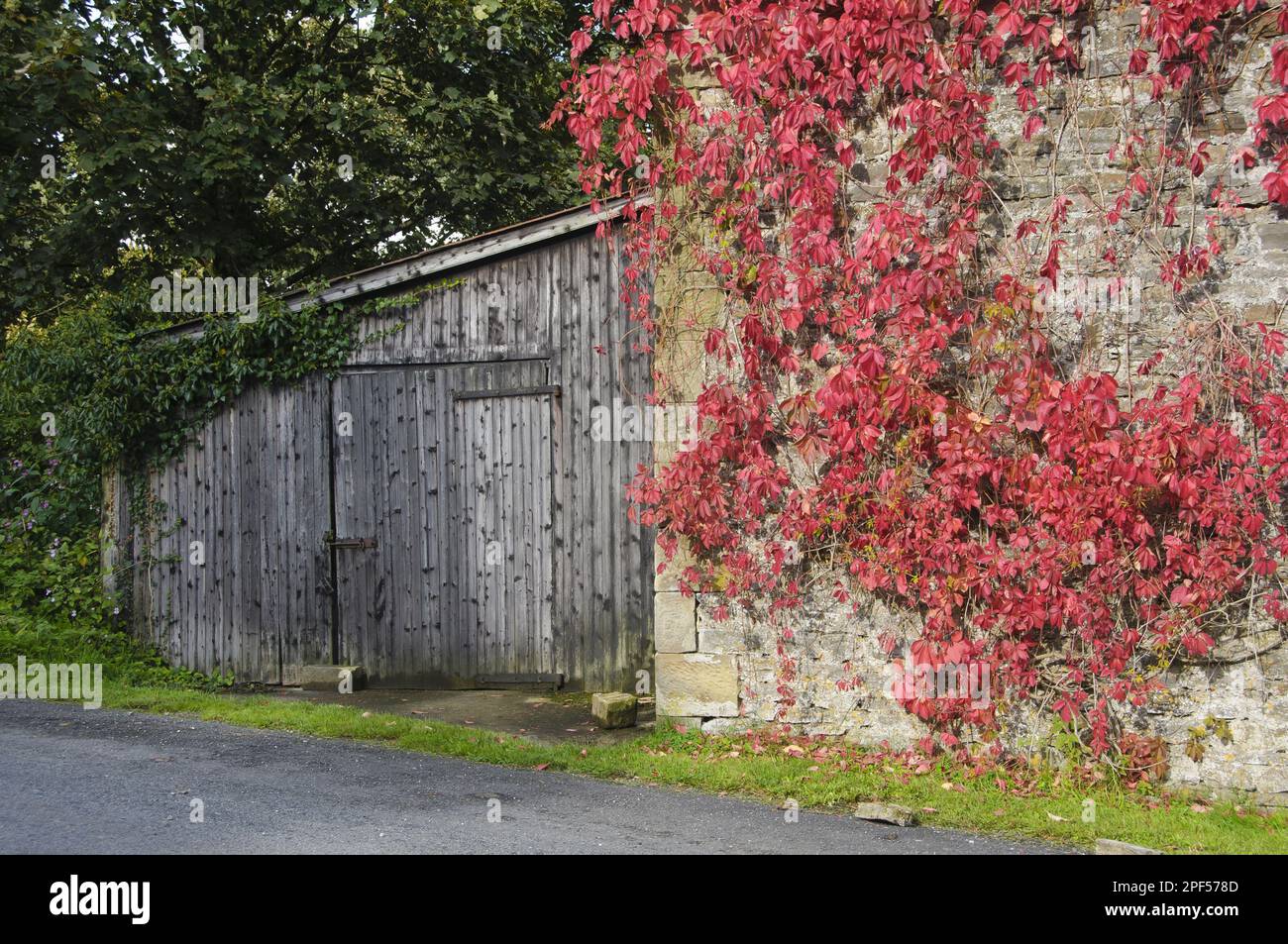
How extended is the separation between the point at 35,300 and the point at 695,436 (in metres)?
9.43

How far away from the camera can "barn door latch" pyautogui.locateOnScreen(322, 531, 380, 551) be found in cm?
841

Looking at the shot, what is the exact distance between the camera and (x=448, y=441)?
8266mm

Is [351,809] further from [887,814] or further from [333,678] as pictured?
[333,678]

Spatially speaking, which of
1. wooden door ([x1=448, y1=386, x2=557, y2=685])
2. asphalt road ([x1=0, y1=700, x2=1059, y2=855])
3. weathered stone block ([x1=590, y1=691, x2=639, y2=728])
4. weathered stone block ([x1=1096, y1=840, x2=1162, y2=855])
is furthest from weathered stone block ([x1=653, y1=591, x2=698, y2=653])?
weathered stone block ([x1=1096, y1=840, x2=1162, y2=855])

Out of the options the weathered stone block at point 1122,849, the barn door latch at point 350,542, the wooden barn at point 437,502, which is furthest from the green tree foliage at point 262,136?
the weathered stone block at point 1122,849

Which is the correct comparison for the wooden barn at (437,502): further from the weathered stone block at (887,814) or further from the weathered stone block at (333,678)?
the weathered stone block at (887,814)

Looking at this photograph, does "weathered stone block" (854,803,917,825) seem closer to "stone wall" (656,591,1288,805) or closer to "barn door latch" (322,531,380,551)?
"stone wall" (656,591,1288,805)

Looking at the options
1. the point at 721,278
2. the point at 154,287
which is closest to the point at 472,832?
the point at 721,278

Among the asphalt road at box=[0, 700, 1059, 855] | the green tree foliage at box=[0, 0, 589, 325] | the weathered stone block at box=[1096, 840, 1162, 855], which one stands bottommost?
the weathered stone block at box=[1096, 840, 1162, 855]

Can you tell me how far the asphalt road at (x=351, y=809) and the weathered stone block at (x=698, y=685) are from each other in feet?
2.49

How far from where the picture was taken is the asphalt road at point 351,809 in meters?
4.65

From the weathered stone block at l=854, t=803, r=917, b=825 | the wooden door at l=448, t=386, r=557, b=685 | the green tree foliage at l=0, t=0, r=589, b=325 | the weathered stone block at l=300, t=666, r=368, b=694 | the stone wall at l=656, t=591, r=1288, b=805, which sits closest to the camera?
the weathered stone block at l=854, t=803, r=917, b=825

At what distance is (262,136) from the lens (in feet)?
38.1

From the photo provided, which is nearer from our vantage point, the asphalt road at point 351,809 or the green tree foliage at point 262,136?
the asphalt road at point 351,809
